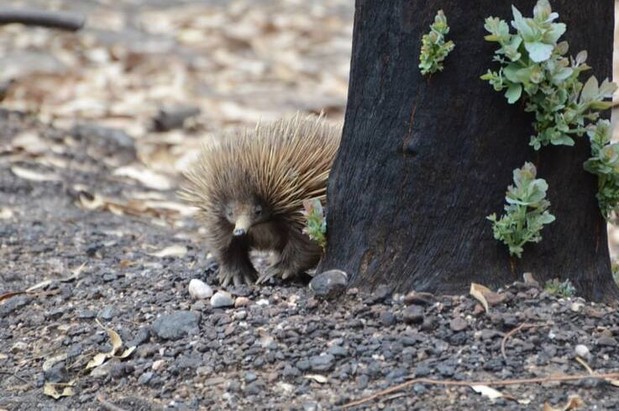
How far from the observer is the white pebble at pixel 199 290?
157 inches

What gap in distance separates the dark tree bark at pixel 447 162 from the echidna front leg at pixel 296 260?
0.57 meters

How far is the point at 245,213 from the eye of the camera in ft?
14.3

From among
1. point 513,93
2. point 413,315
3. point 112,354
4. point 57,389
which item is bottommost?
point 57,389

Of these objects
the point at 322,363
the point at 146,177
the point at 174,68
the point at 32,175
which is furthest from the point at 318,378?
the point at 174,68

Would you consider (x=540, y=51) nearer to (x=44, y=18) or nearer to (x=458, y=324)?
(x=458, y=324)

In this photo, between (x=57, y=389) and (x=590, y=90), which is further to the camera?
(x=57, y=389)

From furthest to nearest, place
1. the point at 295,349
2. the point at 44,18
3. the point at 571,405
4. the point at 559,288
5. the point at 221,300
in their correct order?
1. the point at 44,18
2. the point at 221,300
3. the point at 559,288
4. the point at 295,349
5. the point at 571,405

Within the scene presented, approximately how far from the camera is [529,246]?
11.6 feet

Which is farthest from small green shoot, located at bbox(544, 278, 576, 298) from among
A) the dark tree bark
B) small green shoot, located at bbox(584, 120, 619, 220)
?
small green shoot, located at bbox(584, 120, 619, 220)

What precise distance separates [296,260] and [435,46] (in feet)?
4.02

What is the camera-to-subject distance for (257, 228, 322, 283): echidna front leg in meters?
4.25

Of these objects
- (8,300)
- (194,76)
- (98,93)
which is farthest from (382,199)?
(194,76)

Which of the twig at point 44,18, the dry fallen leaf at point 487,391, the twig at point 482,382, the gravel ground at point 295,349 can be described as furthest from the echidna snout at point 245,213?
the twig at point 44,18

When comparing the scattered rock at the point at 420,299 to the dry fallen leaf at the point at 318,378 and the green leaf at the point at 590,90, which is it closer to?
the dry fallen leaf at the point at 318,378
